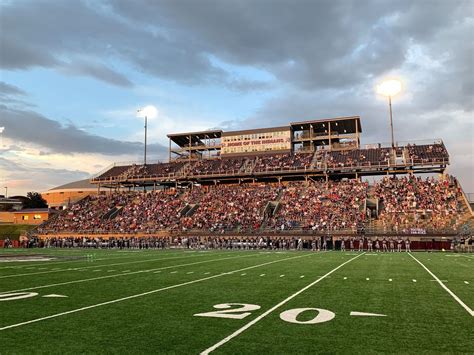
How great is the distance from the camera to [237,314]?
8.05m

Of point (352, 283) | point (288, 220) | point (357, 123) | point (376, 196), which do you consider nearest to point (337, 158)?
point (357, 123)

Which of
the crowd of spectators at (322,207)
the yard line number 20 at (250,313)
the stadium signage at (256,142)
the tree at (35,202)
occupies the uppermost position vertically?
the stadium signage at (256,142)

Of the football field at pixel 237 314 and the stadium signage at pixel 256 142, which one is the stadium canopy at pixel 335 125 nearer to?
the stadium signage at pixel 256 142

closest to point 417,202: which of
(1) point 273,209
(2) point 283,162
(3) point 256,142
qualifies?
(1) point 273,209

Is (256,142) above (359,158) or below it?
above

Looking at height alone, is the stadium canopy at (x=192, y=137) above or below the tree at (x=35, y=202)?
above

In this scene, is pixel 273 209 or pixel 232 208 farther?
pixel 232 208

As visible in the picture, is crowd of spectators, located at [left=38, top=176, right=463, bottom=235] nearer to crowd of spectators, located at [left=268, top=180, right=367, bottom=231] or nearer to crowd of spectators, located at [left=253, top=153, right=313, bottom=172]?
crowd of spectators, located at [left=268, top=180, right=367, bottom=231]

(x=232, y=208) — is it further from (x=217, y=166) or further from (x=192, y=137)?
(x=192, y=137)

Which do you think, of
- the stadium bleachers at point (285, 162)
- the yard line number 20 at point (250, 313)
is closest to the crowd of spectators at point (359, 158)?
the stadium bleachers at point (285, 162)

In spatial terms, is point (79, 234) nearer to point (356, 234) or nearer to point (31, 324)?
point (356, 234)

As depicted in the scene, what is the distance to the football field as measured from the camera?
6.00 metres

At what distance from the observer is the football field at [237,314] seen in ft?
19.7

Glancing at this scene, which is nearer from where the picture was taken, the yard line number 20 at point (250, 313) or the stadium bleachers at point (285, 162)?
the yard line number 20 at point (250, 313)
